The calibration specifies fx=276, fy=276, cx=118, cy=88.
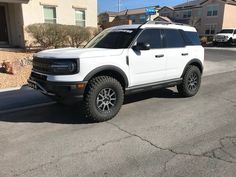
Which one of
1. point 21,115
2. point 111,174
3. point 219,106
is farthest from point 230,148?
point 21,115

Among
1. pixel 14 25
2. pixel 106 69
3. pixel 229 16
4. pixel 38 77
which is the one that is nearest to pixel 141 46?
pixel 106 69

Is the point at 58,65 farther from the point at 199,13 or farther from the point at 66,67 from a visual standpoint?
the point at 199,13

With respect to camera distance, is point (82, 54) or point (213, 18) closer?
point (82, 54)

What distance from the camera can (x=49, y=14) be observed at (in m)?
18.4

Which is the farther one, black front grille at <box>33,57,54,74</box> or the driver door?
the driver door

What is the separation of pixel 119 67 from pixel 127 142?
1725 mm

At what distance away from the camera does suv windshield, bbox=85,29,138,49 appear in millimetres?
5996

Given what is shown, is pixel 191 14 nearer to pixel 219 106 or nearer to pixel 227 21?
pixel 227 21

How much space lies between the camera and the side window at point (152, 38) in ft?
20.1

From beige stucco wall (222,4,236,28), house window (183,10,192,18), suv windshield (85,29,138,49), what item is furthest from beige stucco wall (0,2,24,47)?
house window (183,10,192,18)

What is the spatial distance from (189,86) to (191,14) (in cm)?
4620

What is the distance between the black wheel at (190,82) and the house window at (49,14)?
13343 mm

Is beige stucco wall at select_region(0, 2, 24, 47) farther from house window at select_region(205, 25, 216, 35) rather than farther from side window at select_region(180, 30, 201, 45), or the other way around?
house window at select_region(205, 25, 216, 35)

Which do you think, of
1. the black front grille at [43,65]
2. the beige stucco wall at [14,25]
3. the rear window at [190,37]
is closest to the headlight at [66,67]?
the black front grille at [43,65]
